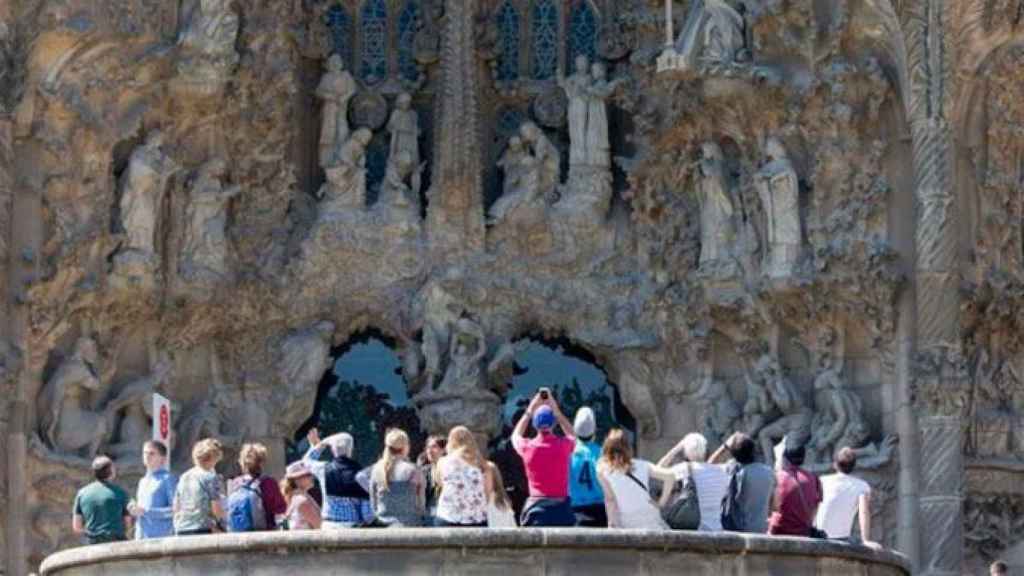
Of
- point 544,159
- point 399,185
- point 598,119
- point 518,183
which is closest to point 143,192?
point 399,185

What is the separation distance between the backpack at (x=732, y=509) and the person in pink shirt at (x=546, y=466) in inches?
40.6

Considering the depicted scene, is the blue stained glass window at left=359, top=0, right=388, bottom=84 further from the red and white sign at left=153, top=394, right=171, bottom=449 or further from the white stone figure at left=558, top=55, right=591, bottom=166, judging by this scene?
the red and white sign at left=153, top=394, right=171, bottom=449

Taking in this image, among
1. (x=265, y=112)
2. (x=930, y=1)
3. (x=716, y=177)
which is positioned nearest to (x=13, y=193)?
(x=265, y=112)

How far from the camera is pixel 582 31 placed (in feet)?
93.5

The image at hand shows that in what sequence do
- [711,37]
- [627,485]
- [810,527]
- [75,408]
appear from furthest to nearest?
[711,37] → [75,408] → [810,527] → [627,485]

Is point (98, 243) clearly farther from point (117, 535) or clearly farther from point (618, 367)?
point (117, 535)

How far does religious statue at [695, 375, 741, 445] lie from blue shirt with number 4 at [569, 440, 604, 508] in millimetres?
8665

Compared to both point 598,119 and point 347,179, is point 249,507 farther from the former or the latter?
point 598,119

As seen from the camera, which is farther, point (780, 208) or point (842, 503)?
point (780, 208)

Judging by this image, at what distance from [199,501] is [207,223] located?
8464 millimetres

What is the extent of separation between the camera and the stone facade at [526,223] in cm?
2609

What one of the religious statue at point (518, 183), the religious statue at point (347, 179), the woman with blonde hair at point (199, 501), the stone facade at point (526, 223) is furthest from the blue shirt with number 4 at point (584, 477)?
the religious statue at point (347, 179)

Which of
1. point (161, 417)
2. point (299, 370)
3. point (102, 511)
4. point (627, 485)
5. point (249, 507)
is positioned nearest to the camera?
point (627, 485)

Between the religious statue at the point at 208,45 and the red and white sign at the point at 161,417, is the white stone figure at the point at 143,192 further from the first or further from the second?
the red and white sign at the point at 161,417
